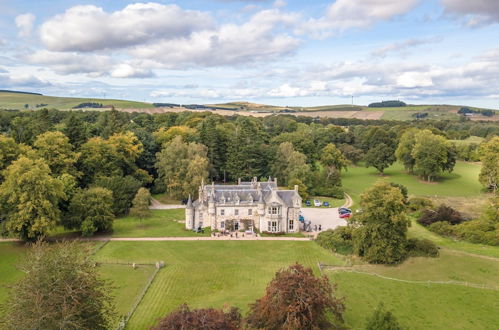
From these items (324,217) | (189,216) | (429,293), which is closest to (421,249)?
(429,293)

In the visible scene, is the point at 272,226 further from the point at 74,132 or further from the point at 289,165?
the point at 74,132

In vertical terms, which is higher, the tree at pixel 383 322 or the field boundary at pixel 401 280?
the tree at pixel 383 322

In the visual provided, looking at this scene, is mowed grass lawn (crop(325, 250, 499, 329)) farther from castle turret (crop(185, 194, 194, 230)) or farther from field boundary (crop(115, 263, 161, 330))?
castle turret (crop(185, 194, 194, 230))

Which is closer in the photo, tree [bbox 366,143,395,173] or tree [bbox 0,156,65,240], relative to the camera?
tree [bbox 0,156,65,240]

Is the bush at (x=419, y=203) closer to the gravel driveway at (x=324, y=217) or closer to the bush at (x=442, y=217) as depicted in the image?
the bush at (x=442, y=217)

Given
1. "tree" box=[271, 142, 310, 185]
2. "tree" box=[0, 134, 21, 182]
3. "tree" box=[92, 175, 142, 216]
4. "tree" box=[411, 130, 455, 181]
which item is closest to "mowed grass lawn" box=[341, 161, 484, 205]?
"tree" box=[411, 130, 455, 181]

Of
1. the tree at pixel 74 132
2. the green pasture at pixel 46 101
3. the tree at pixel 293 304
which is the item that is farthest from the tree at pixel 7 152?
the green pasture at pixel 46 101

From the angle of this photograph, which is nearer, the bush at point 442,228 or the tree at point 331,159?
the bush at point 442,228
